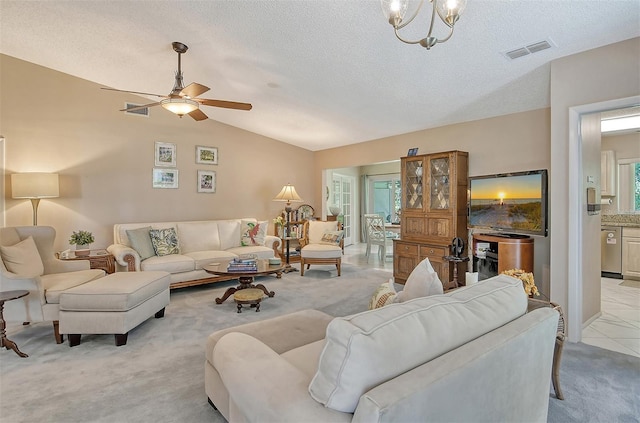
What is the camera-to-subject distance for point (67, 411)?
1898mm

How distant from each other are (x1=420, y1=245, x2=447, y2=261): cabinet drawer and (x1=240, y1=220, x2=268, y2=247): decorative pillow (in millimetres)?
2703

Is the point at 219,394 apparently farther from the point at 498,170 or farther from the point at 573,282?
the point at 498,170

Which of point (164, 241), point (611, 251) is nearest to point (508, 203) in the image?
point (611, 251)

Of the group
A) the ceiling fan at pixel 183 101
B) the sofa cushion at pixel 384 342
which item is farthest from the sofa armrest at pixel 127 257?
the sofa cushion at pixel 384 342

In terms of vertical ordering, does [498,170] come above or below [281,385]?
above

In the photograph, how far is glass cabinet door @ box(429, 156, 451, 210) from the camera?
14.6 ft

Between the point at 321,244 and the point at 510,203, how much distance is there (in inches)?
118

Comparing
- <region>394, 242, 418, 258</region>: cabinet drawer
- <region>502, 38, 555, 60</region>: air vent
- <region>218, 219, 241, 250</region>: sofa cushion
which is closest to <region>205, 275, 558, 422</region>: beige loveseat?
<region>502, 38, 555, 60</region>: air vent

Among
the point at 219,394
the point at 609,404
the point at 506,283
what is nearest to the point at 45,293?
the point at 219,394

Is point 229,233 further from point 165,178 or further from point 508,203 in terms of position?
point 508,203

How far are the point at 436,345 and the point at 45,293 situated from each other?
3.34m

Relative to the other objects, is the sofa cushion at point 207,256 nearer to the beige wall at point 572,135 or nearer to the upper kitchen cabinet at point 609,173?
Result: the beige wall at point 572,135

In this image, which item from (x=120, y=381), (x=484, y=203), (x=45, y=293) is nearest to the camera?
(x=120, y=381)

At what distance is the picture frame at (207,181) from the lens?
5648 mm
